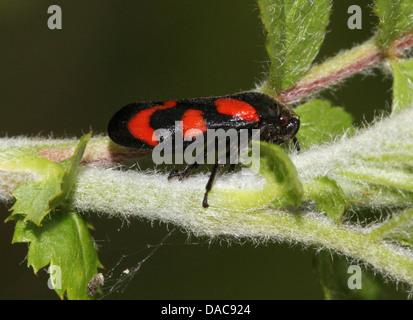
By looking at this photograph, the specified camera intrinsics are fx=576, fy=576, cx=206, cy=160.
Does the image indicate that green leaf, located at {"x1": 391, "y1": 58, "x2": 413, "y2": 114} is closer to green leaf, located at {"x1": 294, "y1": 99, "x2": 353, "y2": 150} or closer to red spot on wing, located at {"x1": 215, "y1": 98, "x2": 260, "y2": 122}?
green leaf, located at {"x1": 294, "y1": 99, "x2": 353, "y2": 150}

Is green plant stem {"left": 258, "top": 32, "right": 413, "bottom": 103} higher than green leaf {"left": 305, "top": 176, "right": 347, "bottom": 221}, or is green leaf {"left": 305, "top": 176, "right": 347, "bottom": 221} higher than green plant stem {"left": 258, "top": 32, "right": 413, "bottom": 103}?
green plant stem {"left": 258, "top": 32, "right": 413, "bottom": 103}

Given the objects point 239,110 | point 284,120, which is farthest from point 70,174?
point 284,120

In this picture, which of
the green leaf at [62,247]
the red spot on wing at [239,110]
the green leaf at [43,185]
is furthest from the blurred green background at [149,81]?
the green leaf at [43,185]

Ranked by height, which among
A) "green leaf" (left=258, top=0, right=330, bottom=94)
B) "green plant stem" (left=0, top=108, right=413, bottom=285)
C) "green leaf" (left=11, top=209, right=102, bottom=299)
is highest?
"green leaf" (left=258, top=0, right=330, bottom=94)

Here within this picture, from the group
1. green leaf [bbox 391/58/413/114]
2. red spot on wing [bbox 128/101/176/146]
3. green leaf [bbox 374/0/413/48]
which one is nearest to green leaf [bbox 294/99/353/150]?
green leaf [bbox 391/58/413/114]

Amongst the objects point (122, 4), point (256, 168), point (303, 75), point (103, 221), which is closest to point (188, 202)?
point (256, 168)

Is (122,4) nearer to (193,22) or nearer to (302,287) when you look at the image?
(193,22)
